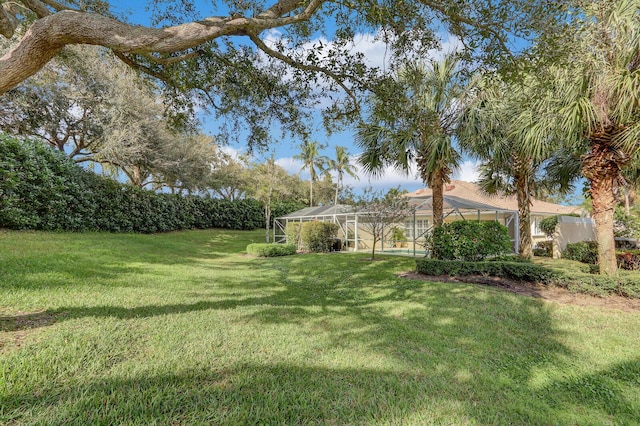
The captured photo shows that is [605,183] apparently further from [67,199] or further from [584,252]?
[67,199]

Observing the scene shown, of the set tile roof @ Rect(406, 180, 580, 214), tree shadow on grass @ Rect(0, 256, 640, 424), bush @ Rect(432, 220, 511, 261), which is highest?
tile roof @ Rect(406, 180, 580, 214)

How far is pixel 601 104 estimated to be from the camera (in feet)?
20.4

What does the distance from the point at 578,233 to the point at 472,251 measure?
1109 cm

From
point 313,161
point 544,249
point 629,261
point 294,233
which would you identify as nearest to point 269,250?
point 294,233

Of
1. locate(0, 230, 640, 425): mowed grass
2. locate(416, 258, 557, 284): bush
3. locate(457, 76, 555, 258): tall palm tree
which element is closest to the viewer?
locate(0, 230, 640, 425): mowed grass

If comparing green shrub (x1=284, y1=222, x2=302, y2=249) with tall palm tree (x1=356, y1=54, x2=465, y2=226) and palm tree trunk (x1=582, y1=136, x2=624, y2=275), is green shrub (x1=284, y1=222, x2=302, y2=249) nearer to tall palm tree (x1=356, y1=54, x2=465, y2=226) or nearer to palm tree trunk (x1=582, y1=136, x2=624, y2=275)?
tall palm tree (x1=356, y1=54, x2=465, y2=226)

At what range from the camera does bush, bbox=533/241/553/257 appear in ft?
48.3

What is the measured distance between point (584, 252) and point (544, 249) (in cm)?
296

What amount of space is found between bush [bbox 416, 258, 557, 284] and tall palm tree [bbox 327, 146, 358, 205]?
90.8 ft

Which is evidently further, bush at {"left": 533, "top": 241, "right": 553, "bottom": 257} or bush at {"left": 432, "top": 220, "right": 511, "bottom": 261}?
bush at {"left": 533, "top": 241, "right": 553, "bottom": 257}

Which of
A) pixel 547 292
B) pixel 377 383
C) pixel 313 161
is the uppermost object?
pixel 313 161

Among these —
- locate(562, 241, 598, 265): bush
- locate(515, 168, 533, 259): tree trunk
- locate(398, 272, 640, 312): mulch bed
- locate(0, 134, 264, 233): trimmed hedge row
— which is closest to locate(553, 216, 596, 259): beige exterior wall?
locate(562, 241, 598, 265): bush

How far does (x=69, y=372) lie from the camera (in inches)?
98.2

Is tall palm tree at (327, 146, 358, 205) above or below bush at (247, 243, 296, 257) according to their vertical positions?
above
